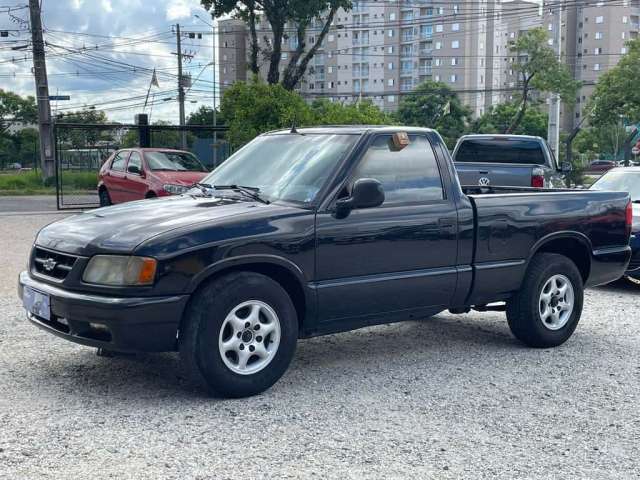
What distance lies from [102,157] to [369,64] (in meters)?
86.2

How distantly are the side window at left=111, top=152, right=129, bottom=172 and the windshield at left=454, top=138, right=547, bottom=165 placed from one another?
23.2ft

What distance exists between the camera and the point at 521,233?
648 centimetres

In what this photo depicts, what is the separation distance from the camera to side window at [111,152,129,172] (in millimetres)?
17128

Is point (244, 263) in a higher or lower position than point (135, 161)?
lower

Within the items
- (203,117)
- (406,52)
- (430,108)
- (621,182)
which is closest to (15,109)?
(203,117)

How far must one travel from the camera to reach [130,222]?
513 centimetres

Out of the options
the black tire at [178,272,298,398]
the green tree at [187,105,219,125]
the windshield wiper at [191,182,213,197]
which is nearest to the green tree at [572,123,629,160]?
the green tree at [187,105,219,125]

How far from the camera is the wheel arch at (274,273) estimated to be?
495cm

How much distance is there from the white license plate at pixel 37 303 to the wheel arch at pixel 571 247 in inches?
149

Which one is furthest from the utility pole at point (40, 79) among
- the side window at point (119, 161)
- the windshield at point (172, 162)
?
the windshield at point (172, 162)

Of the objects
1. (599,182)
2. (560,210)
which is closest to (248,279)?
(560,210)

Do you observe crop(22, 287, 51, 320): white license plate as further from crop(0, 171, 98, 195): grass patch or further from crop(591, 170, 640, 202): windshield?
crop(0, 171, 98, 195): grass patch

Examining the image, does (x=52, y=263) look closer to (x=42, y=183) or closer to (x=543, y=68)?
(x=42, y=183)

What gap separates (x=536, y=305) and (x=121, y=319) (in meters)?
3.54
